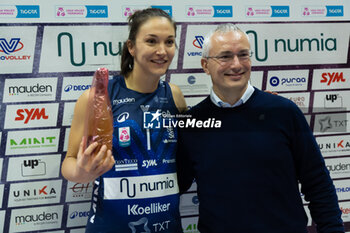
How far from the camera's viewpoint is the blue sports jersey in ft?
5.00

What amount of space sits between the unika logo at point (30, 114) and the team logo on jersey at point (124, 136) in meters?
0.64

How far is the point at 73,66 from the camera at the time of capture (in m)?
1.94

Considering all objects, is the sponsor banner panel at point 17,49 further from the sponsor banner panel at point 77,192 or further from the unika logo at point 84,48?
the sponsor banner panel at point 77,192

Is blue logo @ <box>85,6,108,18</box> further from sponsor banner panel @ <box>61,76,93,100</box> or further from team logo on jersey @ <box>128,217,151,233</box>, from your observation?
team logo on jersey @ <box>128,217,151,233</box>

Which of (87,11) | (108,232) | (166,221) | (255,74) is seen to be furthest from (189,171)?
(87,11)

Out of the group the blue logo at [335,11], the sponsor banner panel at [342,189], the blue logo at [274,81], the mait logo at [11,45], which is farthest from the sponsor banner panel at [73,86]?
the sponsor banner panel at [342,189]

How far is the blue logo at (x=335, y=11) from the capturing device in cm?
226

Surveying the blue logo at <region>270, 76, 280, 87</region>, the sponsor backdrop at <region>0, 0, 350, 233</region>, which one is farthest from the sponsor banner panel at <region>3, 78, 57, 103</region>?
the blue logo at <region>270, 76, 280, 87</region>

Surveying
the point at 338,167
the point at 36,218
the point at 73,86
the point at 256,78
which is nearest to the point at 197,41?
the point at 256,78

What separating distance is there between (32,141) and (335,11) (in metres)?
2.11

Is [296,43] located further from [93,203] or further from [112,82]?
[93,203]

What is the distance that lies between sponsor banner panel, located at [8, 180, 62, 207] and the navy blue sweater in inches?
37.2

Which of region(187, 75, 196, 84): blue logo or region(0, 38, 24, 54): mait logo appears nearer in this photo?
region(0, 38, 24, 54): mait logo

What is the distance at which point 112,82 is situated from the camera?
1611mm
